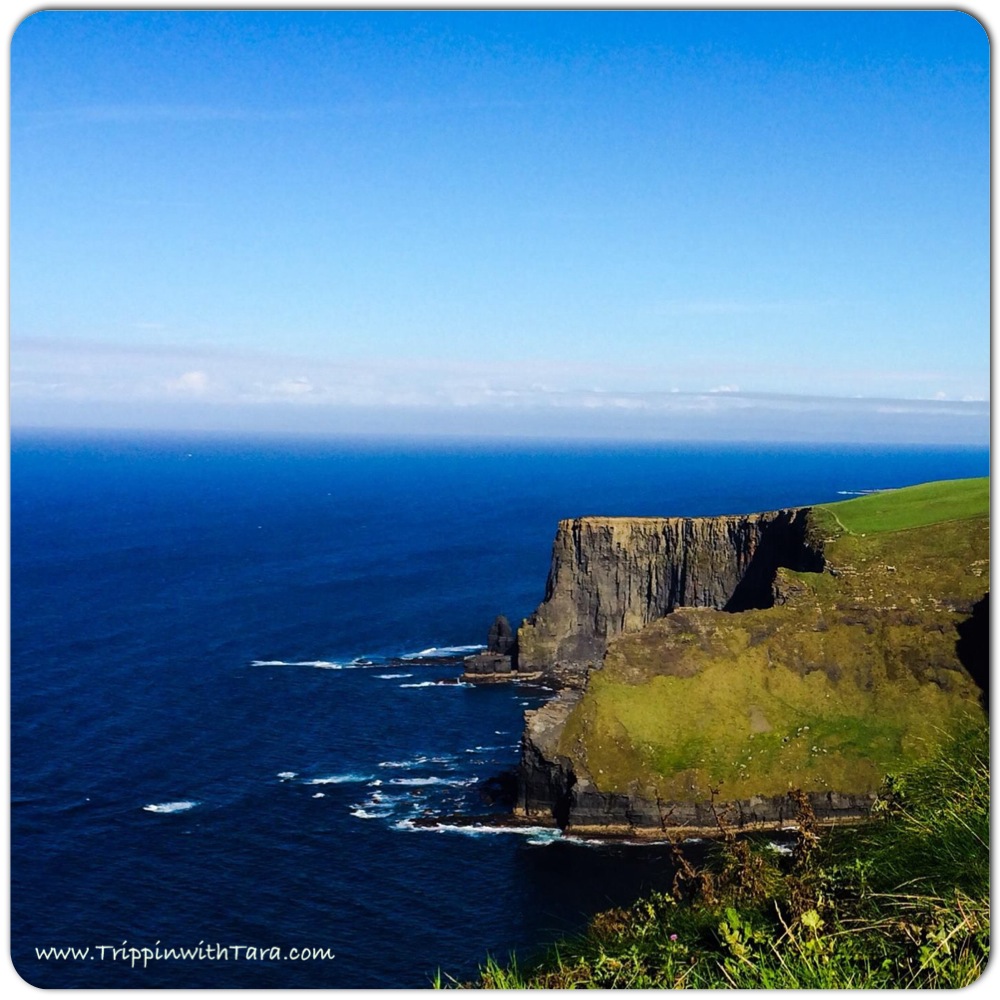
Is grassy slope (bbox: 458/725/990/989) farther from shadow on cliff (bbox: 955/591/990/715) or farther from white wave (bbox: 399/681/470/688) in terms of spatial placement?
white wave (bbox: 399/681/470/688)

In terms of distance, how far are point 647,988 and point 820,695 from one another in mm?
63257

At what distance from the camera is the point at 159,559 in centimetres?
17338

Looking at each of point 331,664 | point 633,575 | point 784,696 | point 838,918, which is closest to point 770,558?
point 633,575

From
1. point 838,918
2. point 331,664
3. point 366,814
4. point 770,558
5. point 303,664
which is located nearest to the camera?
point 838,918

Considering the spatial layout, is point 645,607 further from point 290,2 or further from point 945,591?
point 290,2

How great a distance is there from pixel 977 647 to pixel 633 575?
45.9 metres

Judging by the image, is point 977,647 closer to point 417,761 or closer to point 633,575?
point 417,761

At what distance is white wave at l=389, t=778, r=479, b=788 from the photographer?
75.1m

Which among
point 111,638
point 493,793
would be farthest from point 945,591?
point 111,638

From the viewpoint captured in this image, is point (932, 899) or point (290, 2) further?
point (290, 2)

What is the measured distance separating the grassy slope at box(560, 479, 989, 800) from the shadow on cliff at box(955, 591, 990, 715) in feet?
2.01

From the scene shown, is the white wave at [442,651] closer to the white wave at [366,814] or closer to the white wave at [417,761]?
the white wave at [417,761]

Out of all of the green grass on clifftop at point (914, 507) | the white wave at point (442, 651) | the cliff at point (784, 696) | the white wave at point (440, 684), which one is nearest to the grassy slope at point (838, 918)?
the cliff at point (784, 696)

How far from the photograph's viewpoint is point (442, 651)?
115m
